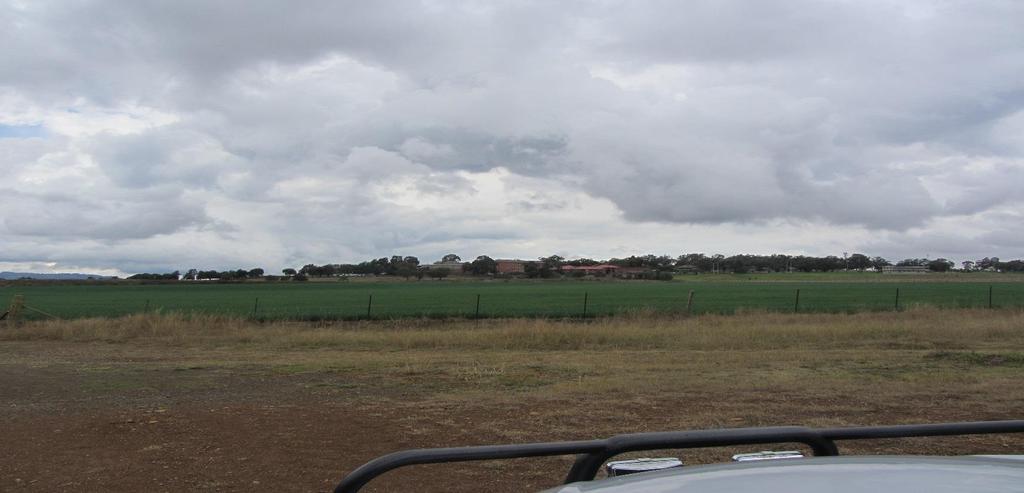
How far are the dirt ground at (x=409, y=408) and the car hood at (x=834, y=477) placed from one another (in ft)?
14.2

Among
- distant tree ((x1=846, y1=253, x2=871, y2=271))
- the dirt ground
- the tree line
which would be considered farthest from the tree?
the dirt ground

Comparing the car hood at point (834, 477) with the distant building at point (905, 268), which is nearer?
the car hood at point (834, 477)

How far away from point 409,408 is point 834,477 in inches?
335

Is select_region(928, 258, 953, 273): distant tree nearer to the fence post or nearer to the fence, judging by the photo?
the fence

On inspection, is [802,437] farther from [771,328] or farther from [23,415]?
[771,328]

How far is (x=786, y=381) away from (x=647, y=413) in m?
3.71

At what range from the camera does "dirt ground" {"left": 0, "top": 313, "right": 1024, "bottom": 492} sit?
683 centimetres

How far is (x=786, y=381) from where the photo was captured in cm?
1198

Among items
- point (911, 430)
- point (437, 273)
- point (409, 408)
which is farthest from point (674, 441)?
point (437, 273)

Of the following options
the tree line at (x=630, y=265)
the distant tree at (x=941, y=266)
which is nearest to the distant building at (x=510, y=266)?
the tree line at (x=630, y=265)

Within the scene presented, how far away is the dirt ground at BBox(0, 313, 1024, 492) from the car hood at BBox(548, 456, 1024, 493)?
432 cm

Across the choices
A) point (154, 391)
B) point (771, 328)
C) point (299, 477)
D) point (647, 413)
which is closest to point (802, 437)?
point (299, 477)

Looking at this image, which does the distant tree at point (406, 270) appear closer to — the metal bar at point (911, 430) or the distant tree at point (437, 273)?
the distant tree at point (437, 273)

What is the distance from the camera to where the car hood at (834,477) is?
186 cm
